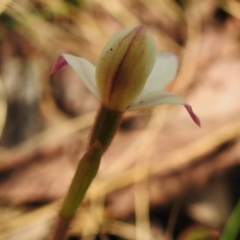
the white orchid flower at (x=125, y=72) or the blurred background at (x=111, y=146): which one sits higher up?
the white orchid flower at (x=125, y=72)

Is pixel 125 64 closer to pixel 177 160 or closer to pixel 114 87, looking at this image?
pixel 114 87

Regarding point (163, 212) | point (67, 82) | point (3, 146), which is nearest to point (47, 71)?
point (67, 82)

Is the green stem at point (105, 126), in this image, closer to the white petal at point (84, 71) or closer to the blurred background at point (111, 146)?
the white petal at point (84, 71)

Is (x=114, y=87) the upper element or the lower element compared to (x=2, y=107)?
upper

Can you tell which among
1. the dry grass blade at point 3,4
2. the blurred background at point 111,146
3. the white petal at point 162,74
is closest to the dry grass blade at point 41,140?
the blurred background at point 111,146

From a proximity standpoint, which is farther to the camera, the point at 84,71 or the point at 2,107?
the point at 2,107

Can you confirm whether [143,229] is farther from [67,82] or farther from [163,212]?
[67,82]

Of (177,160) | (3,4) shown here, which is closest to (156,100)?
(177,160)
